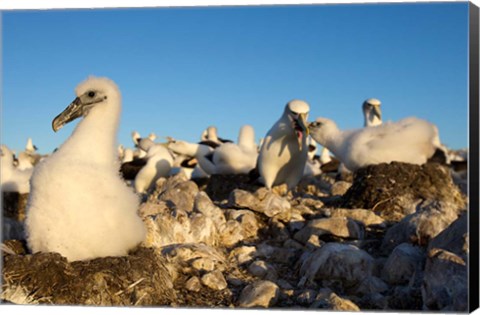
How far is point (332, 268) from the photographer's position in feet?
13.5

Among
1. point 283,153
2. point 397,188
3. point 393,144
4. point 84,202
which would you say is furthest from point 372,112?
point 84,202

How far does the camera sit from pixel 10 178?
827cm

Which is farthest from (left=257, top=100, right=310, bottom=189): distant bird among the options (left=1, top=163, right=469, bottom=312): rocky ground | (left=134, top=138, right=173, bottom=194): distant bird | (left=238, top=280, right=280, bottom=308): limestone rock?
(left=238, top=280, right=280, bottom=308): limestone rock

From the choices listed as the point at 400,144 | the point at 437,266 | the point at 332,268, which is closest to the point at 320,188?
the point at 400,144

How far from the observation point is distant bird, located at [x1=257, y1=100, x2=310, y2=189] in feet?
27.9

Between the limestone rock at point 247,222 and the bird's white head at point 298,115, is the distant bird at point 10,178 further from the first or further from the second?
the limestone rock at point 247,222

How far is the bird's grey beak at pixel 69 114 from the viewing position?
12.7 feet

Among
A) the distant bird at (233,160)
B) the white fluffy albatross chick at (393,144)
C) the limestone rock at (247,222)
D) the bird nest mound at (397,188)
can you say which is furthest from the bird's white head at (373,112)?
the limestone rock at (247,222)

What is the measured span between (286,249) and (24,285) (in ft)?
6.54

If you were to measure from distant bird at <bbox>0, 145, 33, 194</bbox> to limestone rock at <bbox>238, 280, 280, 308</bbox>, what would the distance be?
15.1 ft

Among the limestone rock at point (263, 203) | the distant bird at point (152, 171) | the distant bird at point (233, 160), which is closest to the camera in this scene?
the limestone rock at point (263, 203)

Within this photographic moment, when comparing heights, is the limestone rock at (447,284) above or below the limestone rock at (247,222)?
below

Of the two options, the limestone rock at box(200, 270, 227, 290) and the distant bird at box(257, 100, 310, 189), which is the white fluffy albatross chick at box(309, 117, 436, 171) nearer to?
the distant bird at box(257, 100, 310, 189)

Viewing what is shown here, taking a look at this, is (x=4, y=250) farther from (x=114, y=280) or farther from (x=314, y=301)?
(x=314, y=301)
